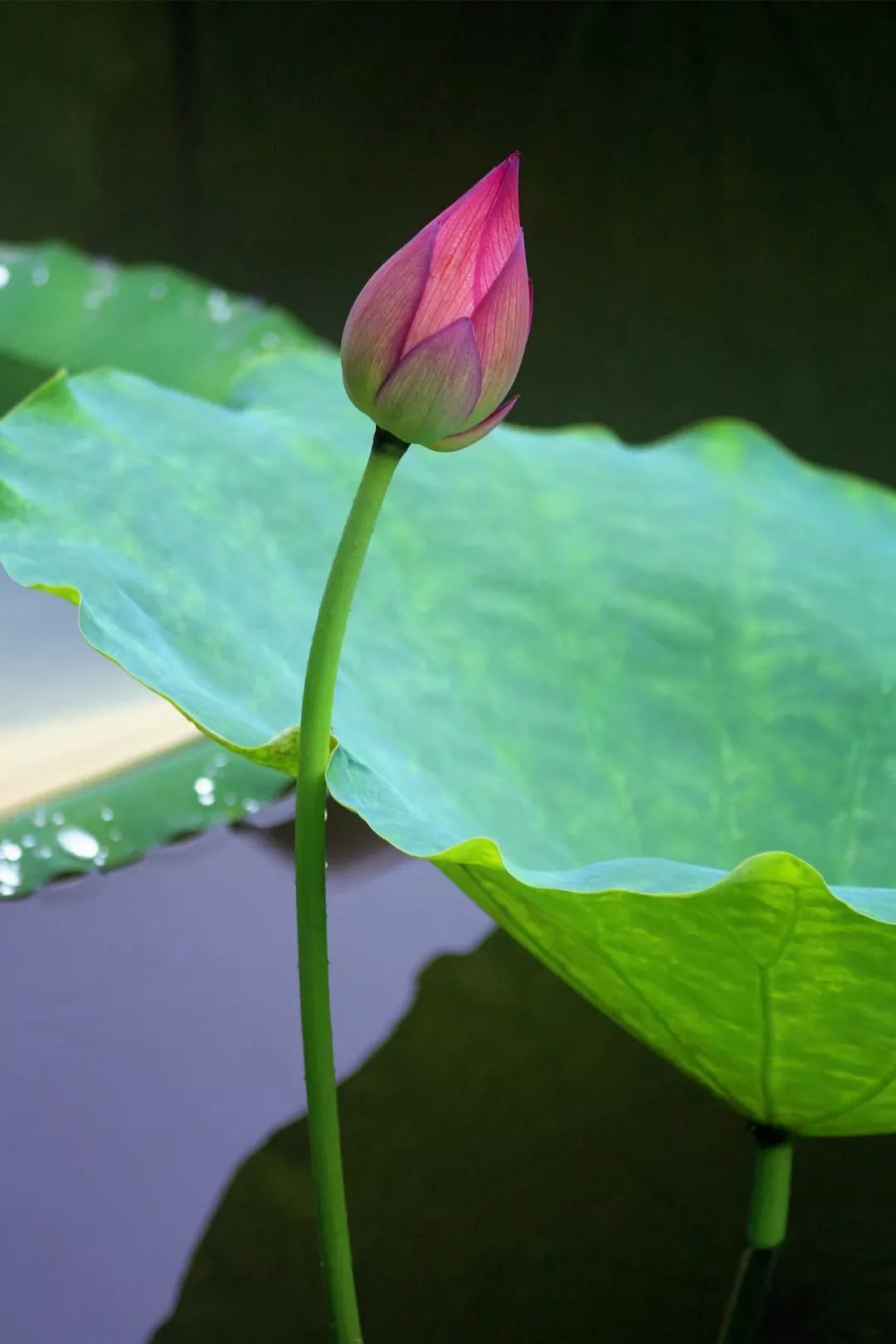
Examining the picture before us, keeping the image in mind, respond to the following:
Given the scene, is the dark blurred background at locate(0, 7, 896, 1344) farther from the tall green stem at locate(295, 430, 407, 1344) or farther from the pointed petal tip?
the pointed petal tip

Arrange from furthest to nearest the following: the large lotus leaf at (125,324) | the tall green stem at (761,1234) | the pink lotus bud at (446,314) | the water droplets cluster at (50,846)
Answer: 1. the large lotus leaf at (125,324)
2. the water droplets cluster at (50,846)
3. the tall green stem at (761,1234)
4. the pink lotus bud at (446,314)

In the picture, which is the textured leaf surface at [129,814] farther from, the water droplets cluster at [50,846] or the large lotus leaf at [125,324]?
the large lotus leaf at [125,324]

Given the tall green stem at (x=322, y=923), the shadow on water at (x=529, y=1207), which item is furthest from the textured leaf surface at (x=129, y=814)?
the tall green stem at (x=322, y=923)

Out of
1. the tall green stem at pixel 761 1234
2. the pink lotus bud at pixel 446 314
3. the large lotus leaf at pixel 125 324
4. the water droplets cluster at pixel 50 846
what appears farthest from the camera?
the large lotus leaf at pixel 125 324

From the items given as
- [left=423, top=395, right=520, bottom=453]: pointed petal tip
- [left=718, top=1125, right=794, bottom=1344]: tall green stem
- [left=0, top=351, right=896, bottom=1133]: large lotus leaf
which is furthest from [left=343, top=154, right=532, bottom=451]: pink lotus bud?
[left=718, top=1125, right=794, bottom=1344]: tall green stem

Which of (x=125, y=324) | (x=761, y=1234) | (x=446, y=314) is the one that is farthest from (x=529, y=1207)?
(x=125, y=324)

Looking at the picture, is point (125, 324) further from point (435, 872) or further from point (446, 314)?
point (446, 314)
